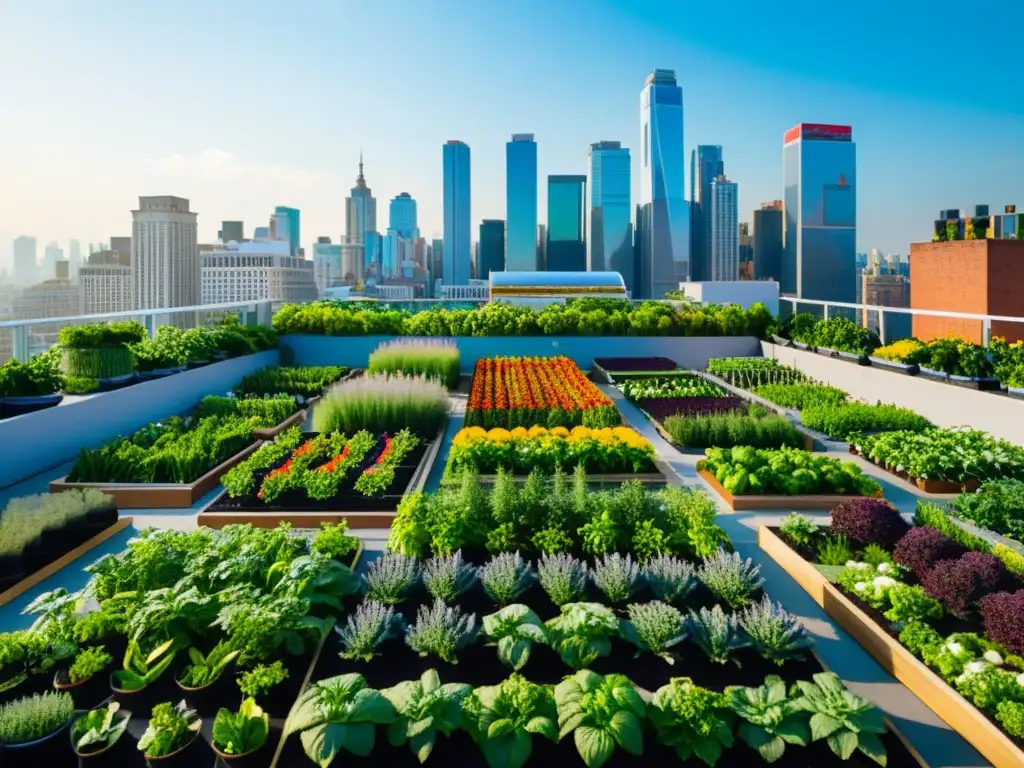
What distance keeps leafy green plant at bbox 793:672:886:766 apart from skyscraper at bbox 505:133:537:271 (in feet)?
343

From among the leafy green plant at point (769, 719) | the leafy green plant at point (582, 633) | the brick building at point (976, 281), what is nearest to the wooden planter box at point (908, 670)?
the leafy green plant at point (769, 719)

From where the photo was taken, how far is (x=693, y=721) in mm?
2486

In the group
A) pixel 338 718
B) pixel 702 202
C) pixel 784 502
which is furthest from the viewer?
pixel 702 202

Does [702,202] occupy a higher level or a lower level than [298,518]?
higher

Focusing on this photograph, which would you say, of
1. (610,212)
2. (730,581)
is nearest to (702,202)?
(610,212)

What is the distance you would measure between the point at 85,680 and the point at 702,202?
358ft

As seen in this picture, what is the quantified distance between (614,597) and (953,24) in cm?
2526

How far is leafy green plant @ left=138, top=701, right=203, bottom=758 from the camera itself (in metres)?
2.44

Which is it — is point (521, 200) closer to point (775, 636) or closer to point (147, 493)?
point (147, 493)

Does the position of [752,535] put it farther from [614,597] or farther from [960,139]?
[960,139]

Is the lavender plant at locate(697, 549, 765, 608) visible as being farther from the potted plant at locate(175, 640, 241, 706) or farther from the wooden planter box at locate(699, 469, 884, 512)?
the potted plant at locate(175, 640, 241, 706)

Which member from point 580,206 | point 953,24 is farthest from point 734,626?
point 580,206

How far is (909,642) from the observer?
10.1 ft

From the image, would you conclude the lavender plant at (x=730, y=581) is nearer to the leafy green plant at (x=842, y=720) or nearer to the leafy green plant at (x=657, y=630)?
the leafy green plant at (x=657, y=630)
